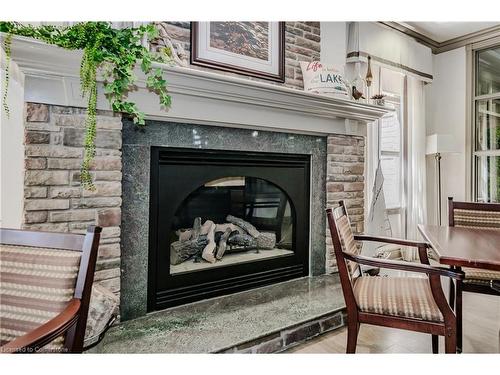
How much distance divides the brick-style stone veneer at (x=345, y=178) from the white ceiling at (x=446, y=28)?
1.64m

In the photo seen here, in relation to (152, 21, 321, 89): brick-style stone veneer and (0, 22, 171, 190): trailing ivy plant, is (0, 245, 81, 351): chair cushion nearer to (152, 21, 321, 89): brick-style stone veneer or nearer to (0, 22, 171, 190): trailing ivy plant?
(0, 22, 171, 190): trailing ivy plant

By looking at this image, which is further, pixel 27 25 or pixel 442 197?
pixel 442 197

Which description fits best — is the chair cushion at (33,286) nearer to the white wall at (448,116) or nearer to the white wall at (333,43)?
the white wall at (333,43)

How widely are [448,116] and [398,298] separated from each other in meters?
3.22

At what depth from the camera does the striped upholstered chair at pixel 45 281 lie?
45.3 inches

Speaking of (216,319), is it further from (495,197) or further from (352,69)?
(495,197)

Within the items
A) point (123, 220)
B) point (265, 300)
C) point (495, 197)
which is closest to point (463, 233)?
point (265, 300)

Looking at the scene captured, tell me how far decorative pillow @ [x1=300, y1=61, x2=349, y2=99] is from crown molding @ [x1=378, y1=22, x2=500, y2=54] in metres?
1.20

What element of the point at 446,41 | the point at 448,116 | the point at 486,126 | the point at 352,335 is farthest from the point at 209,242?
the point at 446,41

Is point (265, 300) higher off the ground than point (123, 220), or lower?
lower

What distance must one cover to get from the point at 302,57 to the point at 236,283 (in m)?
1.77

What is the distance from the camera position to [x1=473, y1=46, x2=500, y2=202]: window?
3734 mm
